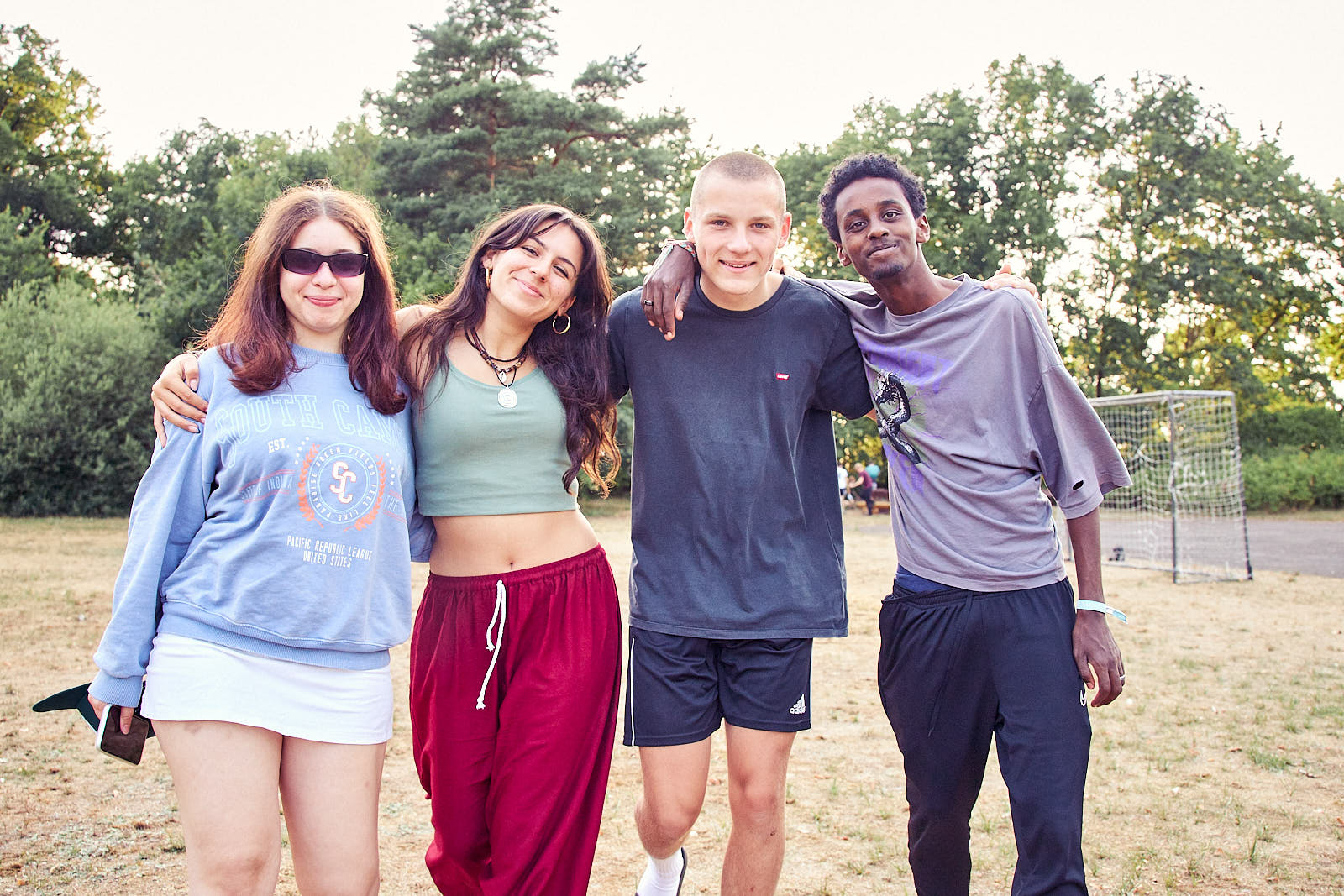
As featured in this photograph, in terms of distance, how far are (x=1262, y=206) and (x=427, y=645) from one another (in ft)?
112

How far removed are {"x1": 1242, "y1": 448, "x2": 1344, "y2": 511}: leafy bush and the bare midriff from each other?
28.2 meters

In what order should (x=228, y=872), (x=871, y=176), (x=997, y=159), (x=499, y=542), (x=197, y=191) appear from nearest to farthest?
(x=228, y=872) → (x=499, y=542) → (x=871, y=176) → (x=997, y=159) → (x=197, y=191)

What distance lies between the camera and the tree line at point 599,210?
2245 cm

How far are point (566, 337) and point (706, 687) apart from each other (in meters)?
1.18

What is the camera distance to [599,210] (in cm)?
2559

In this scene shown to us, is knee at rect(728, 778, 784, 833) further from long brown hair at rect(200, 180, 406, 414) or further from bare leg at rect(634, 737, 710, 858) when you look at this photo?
long brown hair at rect(200, 180, 406, 414)

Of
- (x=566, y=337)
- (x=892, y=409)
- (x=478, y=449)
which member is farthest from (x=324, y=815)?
(x=892, y=409)

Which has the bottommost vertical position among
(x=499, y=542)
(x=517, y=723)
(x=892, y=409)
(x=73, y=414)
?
(x=517, y=723)

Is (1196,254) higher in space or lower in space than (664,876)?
higher

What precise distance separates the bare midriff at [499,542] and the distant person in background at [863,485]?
977 inches

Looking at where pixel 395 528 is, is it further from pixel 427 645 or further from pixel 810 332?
pixel 810 332

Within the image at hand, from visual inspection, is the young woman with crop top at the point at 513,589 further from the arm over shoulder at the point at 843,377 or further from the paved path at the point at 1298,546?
the paved path at the point at 1298,546

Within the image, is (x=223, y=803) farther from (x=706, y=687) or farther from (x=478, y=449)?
(x=706, y=687)

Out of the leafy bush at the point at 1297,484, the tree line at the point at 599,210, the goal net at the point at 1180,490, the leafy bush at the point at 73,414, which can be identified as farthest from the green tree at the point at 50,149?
the leafy bush at the point at 1297,484
